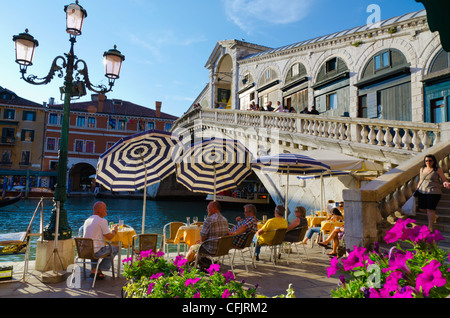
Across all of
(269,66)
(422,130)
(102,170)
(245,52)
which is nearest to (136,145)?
(102,170)

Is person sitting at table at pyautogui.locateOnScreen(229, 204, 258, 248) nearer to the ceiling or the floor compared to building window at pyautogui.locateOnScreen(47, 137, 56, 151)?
nearer to the floor

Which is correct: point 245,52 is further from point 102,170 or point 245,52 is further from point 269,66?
point 102,170

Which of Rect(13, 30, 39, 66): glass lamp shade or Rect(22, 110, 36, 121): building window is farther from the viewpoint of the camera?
Rect(22, 110, 36, 121): building window

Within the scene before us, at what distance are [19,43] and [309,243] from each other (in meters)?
7.80

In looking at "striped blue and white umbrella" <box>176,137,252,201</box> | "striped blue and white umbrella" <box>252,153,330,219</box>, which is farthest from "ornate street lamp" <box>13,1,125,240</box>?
"striped blue and white umbrella" <box>252,153,330,219</box>

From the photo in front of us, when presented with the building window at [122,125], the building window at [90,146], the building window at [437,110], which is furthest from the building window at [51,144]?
the building window at [437,110]

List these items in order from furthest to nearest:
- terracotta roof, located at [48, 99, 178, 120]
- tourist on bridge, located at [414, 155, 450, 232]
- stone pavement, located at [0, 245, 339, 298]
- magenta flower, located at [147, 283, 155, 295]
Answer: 1. terracotta roof, located at [48, 99, 178, 120]
2. tourist on bridge, located at [414, 155, 450, 232]
3. stone pavement, located at [0, 245, 339, 298]
4. magenta flower, located at [147, 283, 155, 295]

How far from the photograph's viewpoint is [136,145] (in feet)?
19.2

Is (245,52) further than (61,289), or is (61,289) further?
(245,52)

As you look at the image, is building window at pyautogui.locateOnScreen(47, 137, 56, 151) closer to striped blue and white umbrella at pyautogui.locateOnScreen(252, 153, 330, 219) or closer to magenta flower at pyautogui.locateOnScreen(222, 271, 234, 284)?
striped blue and white umbrella at pyautogui.locateOnScreen(252, 153, 330, 219)

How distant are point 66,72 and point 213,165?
356 centimetres

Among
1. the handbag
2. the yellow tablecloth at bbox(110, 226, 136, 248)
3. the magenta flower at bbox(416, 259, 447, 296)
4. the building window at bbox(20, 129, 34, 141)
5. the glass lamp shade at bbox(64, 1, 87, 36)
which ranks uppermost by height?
the building window at bbox(20, 129, 34, 141)

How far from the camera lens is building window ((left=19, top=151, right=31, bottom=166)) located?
37.0 metres
